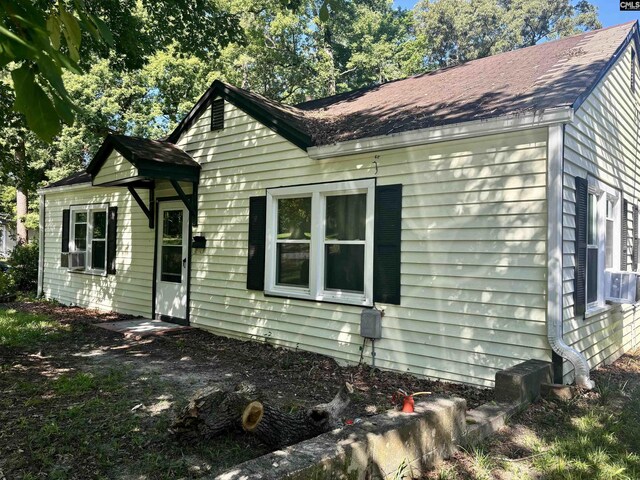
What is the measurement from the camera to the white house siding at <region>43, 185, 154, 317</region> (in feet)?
30.9

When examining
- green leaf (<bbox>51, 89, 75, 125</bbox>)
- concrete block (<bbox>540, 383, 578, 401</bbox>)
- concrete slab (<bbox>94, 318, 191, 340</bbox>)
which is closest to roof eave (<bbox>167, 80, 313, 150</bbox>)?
concrete slab (<bbox>94, 318, 191, 340</bbox>)

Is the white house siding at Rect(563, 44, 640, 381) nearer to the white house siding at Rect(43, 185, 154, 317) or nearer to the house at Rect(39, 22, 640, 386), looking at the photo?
the house at Rect(39, 22, 640, 386)

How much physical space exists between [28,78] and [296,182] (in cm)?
564

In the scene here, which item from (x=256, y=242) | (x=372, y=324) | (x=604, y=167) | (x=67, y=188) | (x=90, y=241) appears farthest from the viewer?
(x=67, y=188)

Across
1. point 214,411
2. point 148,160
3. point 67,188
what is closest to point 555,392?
point 214,411

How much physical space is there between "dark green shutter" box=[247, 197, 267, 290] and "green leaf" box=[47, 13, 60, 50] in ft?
18.5

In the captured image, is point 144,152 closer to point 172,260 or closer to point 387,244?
point 172,260

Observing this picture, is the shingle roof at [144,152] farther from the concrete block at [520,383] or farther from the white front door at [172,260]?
the concrete block at [520,383]

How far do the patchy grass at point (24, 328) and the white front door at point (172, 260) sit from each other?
1877 mm

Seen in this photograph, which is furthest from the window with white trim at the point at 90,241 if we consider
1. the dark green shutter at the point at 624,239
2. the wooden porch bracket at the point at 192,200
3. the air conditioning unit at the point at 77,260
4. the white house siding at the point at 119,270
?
the dark green shutter at the point at 624,239

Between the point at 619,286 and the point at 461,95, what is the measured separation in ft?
11.1

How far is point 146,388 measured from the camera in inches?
198

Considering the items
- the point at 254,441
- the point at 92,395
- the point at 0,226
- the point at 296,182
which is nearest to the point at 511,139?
the point at 296,182

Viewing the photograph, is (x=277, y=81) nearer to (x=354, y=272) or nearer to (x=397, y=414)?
(x=354, y=272)
